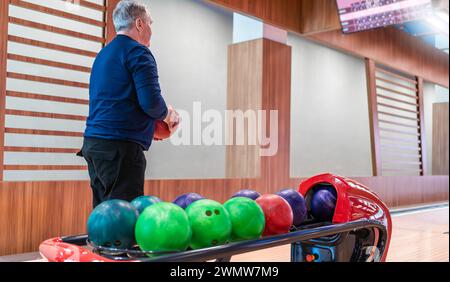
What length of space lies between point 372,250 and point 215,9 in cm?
546

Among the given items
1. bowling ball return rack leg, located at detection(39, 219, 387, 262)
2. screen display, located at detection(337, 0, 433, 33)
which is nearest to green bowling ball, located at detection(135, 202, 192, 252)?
bowling ball return rack leg, located at detection(39, 219, 387, 262)

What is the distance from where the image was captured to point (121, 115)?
5.86 feet

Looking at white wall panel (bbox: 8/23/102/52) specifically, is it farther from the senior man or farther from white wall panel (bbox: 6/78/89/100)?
the senior man

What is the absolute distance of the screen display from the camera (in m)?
4.94

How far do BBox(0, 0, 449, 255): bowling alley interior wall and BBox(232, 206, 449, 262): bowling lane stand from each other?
1192mm

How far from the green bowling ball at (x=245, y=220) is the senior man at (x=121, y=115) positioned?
520mm

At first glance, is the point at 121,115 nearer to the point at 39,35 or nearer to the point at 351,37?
the point at 39,35

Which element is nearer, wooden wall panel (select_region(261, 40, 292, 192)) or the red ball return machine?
the red ball return machine

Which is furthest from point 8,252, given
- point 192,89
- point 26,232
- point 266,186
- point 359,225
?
point 192,89

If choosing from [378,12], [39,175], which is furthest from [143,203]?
[378,12]

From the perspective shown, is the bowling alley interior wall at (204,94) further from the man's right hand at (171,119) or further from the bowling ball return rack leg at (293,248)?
the bowling ball return rack leg at (293,248)

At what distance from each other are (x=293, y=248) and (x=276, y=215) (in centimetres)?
53
